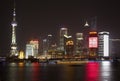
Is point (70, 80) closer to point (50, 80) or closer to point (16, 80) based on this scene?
point (50, 80)

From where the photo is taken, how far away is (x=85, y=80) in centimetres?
10000

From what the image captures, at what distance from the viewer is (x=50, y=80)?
99.2 metres

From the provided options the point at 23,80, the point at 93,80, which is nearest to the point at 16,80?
the point at 23,80

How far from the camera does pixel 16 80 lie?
3853 inches

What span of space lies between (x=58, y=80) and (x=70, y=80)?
2.61 meters

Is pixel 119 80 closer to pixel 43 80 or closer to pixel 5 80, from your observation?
pixel 43 80

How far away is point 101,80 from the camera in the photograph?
330ft

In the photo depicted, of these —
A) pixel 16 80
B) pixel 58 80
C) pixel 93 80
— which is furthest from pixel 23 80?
pixel 93 80

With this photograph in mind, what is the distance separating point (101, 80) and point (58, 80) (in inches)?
375

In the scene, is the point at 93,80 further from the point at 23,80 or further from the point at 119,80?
the point at 23,80

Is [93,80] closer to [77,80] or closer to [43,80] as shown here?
[77,80]

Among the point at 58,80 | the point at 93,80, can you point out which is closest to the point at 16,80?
the point at 58,80

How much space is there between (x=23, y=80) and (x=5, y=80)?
12.9 ft

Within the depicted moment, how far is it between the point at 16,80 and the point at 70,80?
11487 millimetres
